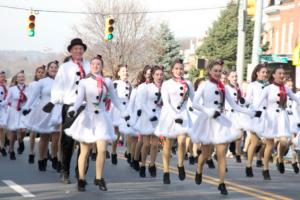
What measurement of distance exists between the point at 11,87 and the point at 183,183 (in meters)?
8.07

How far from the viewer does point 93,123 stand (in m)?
11.2

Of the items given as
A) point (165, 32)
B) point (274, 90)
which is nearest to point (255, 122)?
point (274, 90)

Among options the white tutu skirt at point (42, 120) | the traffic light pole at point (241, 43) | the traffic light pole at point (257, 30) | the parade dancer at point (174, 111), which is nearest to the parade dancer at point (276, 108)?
the parade dancer at point (174, 111)

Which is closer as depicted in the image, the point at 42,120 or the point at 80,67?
the point at 80,67

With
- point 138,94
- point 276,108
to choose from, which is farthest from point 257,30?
point 138,94

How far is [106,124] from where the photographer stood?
36.9 feet

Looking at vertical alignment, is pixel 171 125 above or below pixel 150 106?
below

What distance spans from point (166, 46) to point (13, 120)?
48.4 metres

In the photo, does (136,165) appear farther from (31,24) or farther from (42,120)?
(31,24)

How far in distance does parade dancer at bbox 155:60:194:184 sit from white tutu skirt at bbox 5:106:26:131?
271 inches

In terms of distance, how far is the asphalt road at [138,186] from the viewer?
10891 millimetres

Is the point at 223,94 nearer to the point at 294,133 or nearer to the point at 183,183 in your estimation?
the point at 183,183

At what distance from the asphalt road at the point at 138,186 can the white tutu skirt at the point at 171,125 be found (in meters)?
0.81

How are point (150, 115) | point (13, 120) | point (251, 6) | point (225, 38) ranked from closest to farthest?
point (150, 115)
point (13, 120)
point (251, 6)
point (225, 38)
